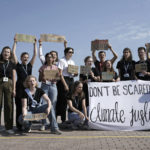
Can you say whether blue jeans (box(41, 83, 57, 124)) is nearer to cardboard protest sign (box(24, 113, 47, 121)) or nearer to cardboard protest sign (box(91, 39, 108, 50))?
cardboard protest sign (box(24, 113, 47, 121))

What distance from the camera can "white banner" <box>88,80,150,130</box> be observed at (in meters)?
5.79

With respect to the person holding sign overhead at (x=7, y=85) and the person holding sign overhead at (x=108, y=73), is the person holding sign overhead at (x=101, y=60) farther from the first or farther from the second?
the person holding sign overhead at (x=7, y=85)

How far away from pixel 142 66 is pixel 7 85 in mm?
3398

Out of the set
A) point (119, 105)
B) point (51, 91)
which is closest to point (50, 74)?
point (51, 91)

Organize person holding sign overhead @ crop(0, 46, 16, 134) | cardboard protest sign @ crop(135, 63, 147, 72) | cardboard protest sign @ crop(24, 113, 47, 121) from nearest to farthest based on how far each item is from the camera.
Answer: cardboard protest sign @ crop(24, 113, 47, 121), person holding sign overhead @ crop(0, 46, 16, 134), cardboard protest sign @ crop(135, 63, 147, 72)

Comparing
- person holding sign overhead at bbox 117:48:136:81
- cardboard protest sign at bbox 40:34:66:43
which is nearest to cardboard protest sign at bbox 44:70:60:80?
cardboard protest sign at bbox 40:34:66:43

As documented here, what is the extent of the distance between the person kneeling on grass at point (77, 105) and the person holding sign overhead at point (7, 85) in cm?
140

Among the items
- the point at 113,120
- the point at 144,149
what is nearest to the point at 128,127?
the point at 113,120

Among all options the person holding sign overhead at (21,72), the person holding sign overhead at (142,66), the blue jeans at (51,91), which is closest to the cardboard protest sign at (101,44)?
the person holding sign overhead at (142,66)

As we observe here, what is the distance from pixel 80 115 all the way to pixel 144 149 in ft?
6.74

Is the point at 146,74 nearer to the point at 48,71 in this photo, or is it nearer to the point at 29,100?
the point at 48,71

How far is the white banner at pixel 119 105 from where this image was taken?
5.79 metres

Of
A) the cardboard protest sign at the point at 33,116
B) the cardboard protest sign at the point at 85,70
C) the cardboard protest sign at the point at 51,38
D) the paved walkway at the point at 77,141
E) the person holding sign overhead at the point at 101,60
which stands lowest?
the paved walkway at the point at 77,141

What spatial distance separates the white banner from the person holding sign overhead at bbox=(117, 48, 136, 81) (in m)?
0.27
